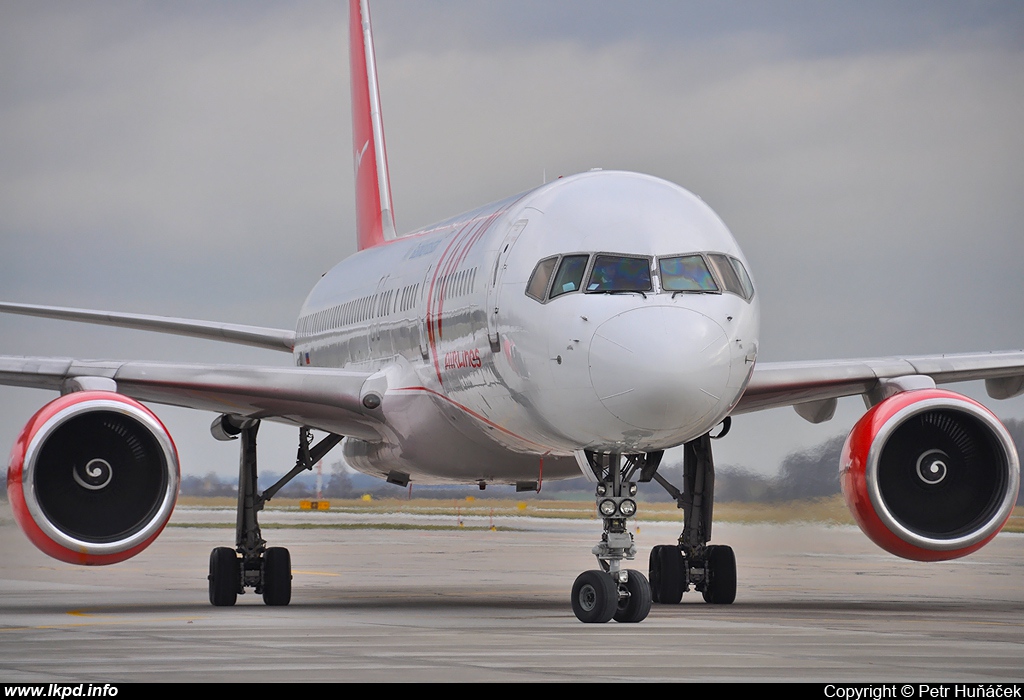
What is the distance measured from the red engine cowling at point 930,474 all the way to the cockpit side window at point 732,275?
3.01m

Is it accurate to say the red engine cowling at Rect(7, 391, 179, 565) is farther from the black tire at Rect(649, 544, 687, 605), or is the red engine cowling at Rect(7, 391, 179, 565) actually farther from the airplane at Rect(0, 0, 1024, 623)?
the black tire at Rect(649, 544, 687, 605)

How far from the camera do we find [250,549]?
1755cm

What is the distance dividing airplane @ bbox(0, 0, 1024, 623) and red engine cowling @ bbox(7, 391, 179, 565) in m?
0.02

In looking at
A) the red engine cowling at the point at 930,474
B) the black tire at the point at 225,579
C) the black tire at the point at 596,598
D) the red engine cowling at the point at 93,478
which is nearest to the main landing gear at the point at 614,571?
the black tire at the point at 596,598

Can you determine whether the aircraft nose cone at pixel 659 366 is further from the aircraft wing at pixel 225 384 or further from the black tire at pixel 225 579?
the black tire at pixel 225 579

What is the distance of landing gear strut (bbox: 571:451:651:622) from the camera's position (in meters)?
12.7

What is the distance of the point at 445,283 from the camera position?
15555 mm

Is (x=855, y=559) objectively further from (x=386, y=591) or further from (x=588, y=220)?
(x=588, y=220)

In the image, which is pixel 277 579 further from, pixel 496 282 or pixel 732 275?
pixel 732 275

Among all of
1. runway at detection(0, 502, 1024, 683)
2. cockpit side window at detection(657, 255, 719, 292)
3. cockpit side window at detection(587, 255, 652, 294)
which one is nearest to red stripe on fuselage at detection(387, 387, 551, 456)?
runway at detection(0, 502, 1024, 683)

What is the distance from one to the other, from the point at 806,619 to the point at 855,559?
13558 millimetres

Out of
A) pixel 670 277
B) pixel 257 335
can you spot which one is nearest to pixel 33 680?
pixel 670 277

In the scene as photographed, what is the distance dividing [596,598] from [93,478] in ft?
15.9

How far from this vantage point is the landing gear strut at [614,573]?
12.7m
